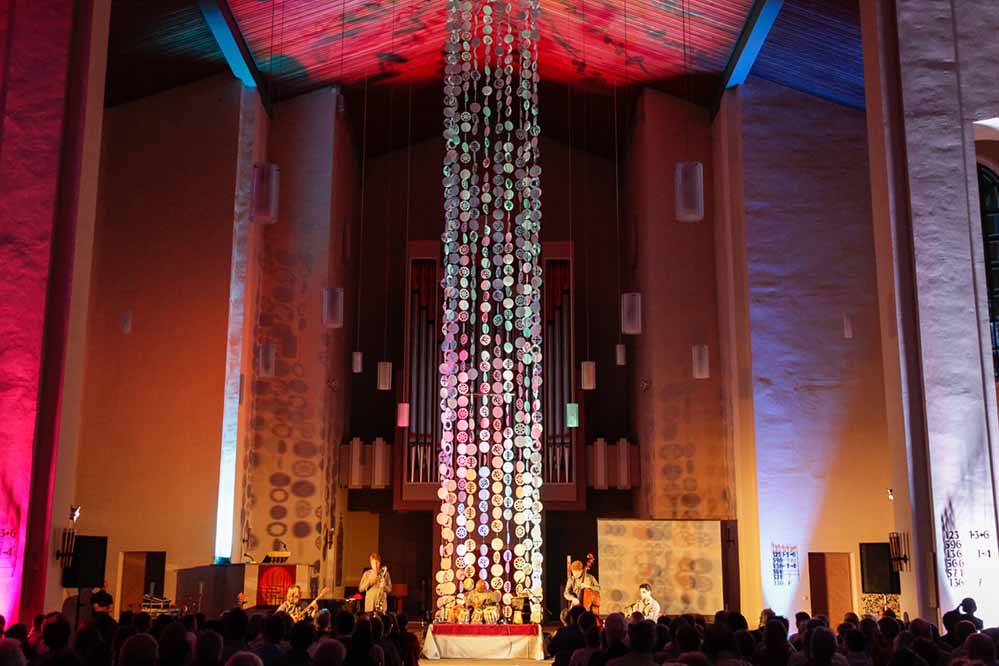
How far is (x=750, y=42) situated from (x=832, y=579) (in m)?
6.42

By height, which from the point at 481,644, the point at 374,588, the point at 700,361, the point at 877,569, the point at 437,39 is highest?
the point at 437,39

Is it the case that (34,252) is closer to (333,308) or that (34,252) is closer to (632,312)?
(333,308)

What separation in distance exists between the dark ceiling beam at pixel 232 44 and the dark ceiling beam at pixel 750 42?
5487 mm

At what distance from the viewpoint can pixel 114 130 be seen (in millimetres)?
12781

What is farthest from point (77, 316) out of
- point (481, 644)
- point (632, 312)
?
point (632, 312)

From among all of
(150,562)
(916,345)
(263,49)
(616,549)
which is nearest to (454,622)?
(616,549)

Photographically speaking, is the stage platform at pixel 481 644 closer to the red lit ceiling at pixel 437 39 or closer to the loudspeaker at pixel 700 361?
Result: the loudspeaker at pixel 700 361

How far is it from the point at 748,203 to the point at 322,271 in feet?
17.3

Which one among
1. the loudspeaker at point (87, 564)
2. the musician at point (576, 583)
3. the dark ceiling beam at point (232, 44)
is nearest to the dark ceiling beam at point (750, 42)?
the dark ceiling beam at point (232, 44)

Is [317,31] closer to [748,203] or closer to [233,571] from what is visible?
[748,203]

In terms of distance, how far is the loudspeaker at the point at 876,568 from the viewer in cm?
988

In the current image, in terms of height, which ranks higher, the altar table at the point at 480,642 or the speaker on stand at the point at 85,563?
the speaker on stand at the point at 85,563

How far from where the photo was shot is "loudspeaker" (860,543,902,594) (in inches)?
389

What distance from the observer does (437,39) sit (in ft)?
45.4
